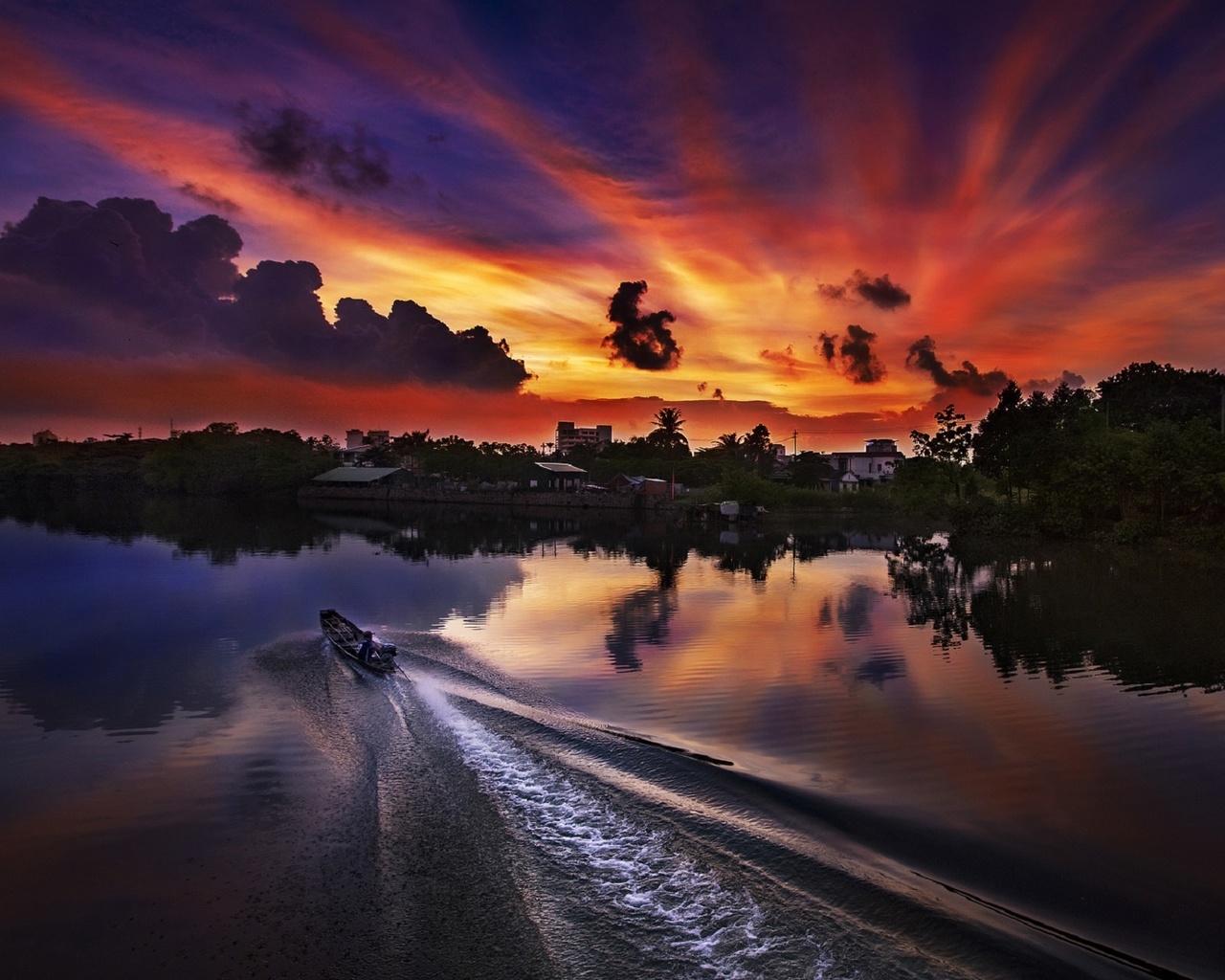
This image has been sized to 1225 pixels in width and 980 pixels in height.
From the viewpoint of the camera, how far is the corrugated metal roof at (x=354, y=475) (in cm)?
9856

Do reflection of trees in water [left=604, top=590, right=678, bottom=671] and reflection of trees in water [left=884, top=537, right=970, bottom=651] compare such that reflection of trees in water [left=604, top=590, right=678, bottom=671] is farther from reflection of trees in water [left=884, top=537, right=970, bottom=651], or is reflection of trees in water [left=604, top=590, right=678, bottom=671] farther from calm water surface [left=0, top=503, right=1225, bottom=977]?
reflection of trees in water [left=884, top=537, right=970, bottom=651]

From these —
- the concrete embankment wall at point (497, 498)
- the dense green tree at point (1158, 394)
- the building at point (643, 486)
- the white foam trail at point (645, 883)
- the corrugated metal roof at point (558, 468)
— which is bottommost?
the white foam trail at point (645, 883)

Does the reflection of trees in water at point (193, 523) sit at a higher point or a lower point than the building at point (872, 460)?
lower

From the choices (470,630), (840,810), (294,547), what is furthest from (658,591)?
(294,547)

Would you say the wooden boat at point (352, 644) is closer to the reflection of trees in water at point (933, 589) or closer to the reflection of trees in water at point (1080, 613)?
the reflection of trees in water at point (1080, 613)

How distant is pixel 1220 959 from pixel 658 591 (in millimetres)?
22073

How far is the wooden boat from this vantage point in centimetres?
1561

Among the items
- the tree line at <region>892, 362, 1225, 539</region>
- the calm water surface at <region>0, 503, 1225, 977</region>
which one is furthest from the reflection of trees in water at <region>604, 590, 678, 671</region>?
the tree line at <region>892, 362, 1225, 539</region>

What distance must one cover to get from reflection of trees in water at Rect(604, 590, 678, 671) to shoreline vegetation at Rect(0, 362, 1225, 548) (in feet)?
95.1

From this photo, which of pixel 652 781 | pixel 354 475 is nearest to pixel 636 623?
pixel 652 781

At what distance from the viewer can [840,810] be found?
922 centimetres

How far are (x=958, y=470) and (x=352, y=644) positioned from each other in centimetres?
5429

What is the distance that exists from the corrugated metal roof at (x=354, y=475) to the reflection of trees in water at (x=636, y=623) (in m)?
78.2

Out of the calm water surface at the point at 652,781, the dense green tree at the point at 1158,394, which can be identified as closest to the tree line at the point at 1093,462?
the dense green tree at the point at 1158,394
